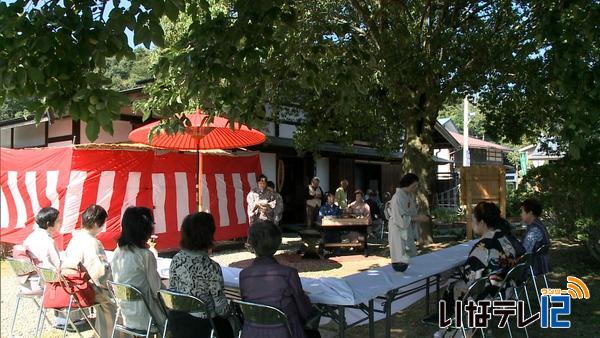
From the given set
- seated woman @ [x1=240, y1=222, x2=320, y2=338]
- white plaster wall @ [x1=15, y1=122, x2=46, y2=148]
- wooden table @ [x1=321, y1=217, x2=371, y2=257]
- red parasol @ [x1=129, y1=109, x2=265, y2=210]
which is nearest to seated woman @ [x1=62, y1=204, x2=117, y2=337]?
seated woman @ [x1=240, y1=222, x2=320, y2=338]

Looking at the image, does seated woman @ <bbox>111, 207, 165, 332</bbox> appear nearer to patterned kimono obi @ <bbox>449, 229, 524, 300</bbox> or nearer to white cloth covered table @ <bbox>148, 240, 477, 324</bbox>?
white cloth covered table @ <bbox>148, 240, 477, 324</bbox>

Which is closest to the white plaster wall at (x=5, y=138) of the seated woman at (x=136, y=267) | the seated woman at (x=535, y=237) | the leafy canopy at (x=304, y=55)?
the leafy canopy at (x=304, y=55)

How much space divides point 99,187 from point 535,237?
658cm

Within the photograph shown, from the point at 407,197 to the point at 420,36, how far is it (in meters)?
4.89

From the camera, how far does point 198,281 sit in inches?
121

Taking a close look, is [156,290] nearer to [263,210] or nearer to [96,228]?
[96,228]

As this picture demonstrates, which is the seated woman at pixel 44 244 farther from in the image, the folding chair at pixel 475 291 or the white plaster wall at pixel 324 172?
the white plaster wall at pixel 324 172

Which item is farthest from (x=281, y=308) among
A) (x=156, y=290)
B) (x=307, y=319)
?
(x=156, y=290)

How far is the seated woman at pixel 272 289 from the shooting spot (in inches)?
108

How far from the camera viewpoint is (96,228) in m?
3.88

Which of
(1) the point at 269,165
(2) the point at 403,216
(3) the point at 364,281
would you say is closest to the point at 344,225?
(2) the point at 403,216

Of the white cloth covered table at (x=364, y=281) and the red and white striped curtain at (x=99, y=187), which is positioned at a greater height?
the red and white striped curtain at (x=99, y=187)

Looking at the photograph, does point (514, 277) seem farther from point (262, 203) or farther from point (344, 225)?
point (262, 203)

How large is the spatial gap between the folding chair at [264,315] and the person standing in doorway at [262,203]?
5783 millimetres
